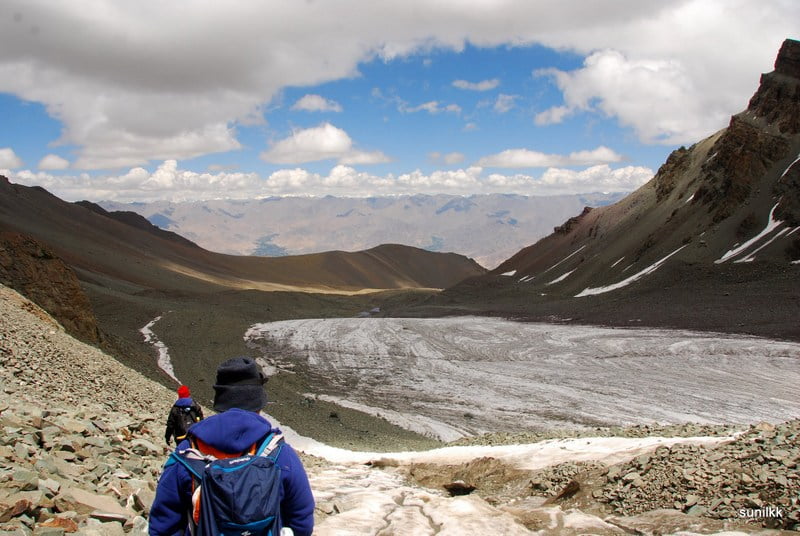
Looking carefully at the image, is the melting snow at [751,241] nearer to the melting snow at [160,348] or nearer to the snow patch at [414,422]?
the snow patch at [414,422]

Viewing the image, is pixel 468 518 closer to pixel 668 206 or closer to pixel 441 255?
pixel 668 206

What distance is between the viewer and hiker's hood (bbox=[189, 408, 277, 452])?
3.12m

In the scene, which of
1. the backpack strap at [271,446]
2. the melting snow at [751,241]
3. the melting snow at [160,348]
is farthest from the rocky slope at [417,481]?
the melting snow at [751,241]

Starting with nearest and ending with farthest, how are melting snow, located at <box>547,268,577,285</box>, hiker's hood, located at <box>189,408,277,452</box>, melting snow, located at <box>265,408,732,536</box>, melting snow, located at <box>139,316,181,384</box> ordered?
hiker's hood, located at <box>189,408,277,452</box>
melting snow, located at <box>265,408,732,536</box>
melting snow, located at <box>139,316,181,384</box>
melting snow, located at <box>547,268,577,285</box>

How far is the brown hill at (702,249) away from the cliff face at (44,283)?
33021 mm

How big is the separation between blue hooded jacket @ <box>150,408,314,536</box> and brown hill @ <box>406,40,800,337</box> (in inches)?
1343

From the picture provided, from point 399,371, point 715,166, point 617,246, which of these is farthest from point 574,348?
point 715,166

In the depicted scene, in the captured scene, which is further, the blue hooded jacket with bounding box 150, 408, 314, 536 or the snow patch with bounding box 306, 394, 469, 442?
the snow patch with bounding box 306, 394, 469, 442

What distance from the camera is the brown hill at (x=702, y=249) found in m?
39.5

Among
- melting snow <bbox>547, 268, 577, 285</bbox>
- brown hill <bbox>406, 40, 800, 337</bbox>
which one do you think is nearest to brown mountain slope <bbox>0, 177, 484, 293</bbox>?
brown hill <bbox>406, 40, 800, 337</bbox>

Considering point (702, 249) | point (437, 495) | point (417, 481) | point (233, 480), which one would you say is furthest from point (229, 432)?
point (702, 249)

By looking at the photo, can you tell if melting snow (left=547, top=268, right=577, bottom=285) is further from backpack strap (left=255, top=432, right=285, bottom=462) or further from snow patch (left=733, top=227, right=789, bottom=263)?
backpack strap (left=255, top=432, right=285, bottom=462)

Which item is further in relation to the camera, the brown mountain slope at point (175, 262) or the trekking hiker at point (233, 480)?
the brown mountain slope at point (175, 262)

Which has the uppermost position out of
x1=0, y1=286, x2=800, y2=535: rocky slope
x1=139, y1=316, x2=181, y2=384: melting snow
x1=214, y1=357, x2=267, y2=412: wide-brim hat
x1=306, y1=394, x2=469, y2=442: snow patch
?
x1=214, y1=357, x2=267, y2=412: wide-brim hat
